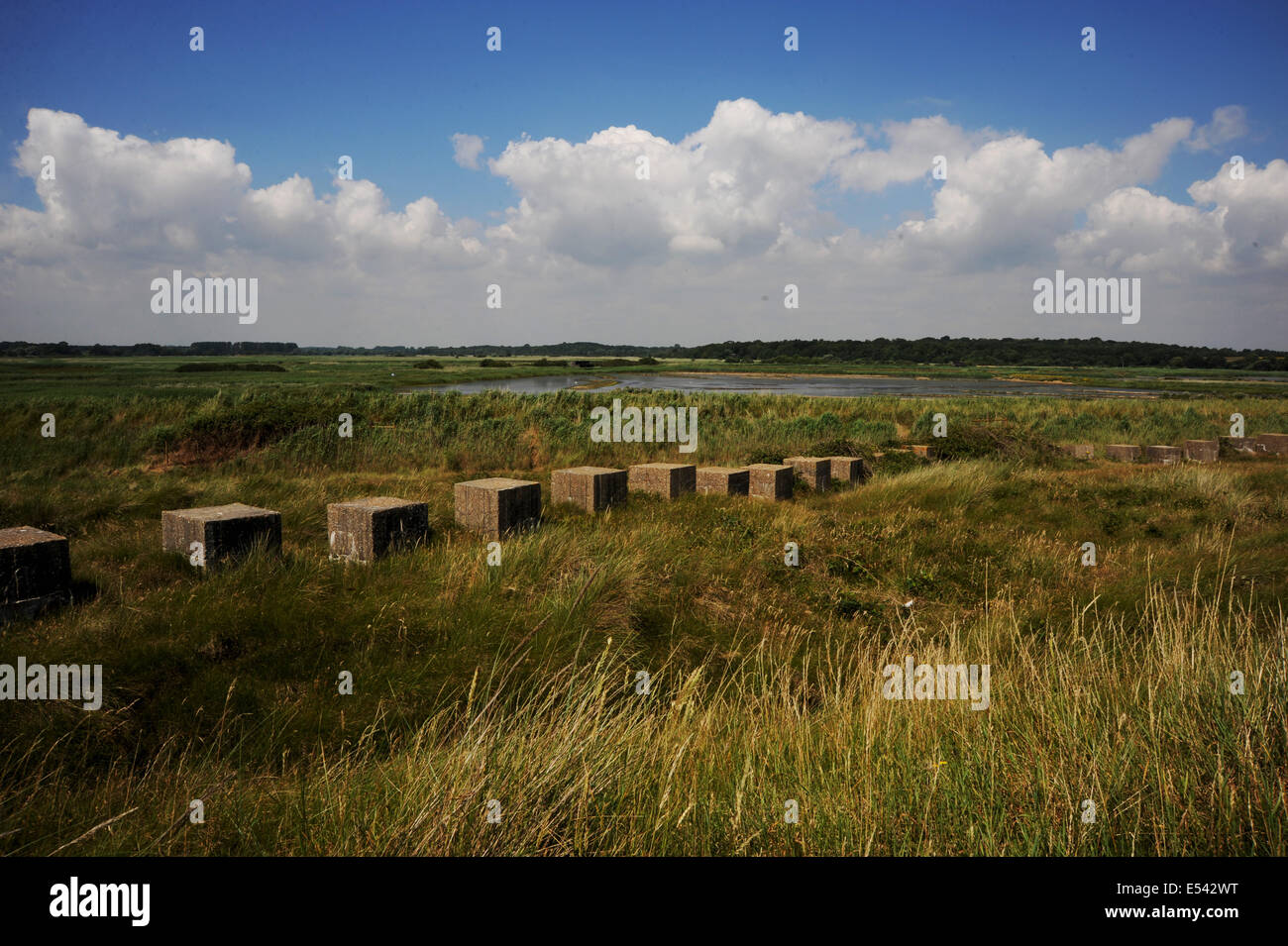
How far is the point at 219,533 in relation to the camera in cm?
669

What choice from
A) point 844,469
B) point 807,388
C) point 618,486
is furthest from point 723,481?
point 807,388

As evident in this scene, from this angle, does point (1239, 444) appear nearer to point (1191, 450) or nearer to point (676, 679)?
point (1191, 450)

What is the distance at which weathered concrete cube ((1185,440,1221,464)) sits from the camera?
1902 centimetres

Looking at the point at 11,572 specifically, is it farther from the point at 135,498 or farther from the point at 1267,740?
the point at 1267,740

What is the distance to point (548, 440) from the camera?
61.7ft

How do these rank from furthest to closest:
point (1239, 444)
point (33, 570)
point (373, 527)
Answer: point (1239, 444), point (373, 527), point (33, 570)

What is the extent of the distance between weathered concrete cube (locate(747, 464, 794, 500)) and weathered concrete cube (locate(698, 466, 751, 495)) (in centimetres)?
9

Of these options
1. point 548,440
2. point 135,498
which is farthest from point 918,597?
point 548,440

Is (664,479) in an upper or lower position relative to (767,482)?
upper

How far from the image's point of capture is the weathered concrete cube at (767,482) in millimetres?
12383

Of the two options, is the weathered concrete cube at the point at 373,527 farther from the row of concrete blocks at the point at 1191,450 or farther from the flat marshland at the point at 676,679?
the row of concrete blocks at the point at 1191,450

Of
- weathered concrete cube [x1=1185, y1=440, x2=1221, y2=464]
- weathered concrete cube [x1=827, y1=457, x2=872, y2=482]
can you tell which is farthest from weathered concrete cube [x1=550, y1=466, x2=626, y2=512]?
weathered concrete cube [x1=1185, y1=440, x2=1221, y2=464]

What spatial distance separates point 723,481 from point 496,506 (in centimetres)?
472

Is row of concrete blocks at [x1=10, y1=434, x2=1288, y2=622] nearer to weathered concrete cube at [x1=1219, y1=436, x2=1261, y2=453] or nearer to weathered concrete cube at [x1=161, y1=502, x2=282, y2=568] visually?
weathered concrete cube at [x1=161, y1=502, x2=282, y2=568]
